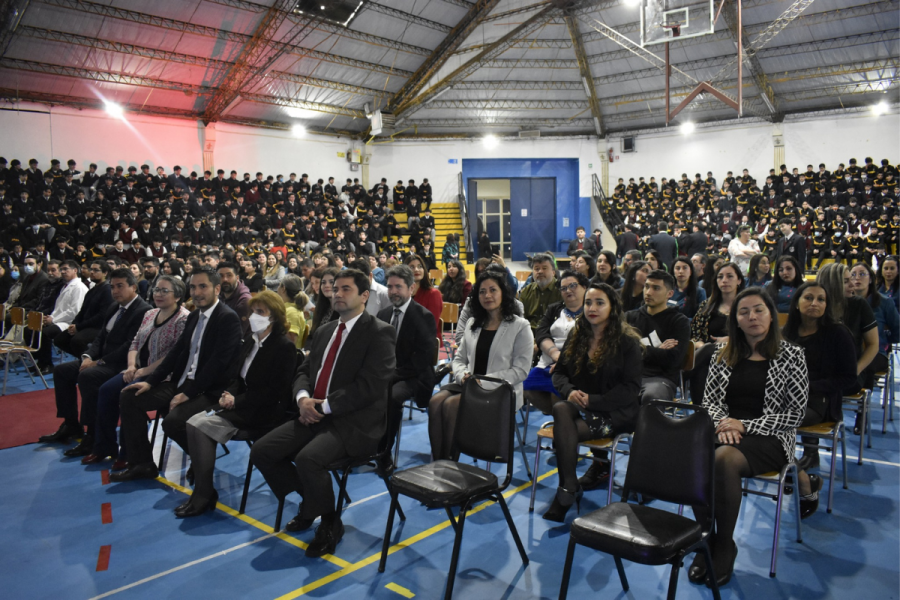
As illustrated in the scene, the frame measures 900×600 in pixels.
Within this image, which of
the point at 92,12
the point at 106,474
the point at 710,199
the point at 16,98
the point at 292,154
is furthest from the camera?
the point at 292,154

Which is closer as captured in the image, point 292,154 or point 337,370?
point 337,370

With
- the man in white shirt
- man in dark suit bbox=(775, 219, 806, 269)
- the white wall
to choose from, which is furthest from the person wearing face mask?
the white wall

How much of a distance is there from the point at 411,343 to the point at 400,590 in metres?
1.77

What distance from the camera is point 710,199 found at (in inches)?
733

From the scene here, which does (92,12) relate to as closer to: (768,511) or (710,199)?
(768,511)

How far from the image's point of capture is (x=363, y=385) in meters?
3.28

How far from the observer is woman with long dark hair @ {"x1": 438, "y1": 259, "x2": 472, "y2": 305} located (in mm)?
7270

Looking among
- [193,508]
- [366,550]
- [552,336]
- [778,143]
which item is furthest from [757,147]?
[193,508]

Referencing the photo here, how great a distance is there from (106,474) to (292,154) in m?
16.9

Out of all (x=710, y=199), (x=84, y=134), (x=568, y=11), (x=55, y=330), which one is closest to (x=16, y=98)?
(x=84, y=134)

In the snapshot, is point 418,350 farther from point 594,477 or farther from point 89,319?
point 89,319

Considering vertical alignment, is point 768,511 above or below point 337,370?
below

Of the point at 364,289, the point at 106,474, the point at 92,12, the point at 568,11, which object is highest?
the point at 568,11

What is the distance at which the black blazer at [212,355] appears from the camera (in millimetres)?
4023
